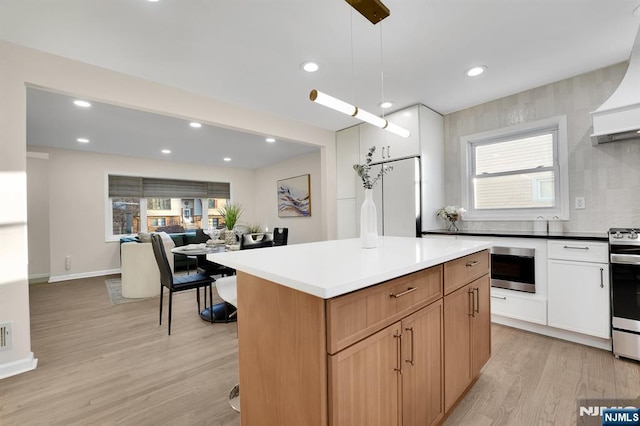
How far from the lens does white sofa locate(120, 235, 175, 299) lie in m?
4.07

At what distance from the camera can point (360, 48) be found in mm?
2256

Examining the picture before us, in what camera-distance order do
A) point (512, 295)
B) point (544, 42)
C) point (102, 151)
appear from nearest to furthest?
point (544, 42) < point (512, 295) < point (102, 151)

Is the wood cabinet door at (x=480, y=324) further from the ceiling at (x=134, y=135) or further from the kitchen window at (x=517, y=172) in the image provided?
the ceiling at (x=134, y=135)

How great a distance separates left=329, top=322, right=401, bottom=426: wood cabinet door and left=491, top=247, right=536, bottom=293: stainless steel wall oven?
2310 mm

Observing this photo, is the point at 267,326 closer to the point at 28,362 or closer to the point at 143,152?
the point at 28,362

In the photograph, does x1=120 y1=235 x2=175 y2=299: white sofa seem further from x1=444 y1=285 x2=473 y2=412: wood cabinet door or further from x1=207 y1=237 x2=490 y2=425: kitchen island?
x1=444 y1=285 x2=473 y2=412: wood cabinet door

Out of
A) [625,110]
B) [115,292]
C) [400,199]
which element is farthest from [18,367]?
[625,110]

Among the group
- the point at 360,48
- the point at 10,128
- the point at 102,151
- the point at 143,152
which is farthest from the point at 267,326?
the point at 102,151

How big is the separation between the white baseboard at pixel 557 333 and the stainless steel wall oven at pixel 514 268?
0.37 m

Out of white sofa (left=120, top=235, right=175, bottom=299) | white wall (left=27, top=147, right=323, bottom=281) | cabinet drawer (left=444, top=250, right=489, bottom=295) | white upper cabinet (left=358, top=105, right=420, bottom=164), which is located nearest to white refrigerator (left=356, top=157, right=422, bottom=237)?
A: white upper cabinet (left=358, top=105, right=420, bottom=164)

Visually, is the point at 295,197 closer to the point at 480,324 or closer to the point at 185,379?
the point at 185,379

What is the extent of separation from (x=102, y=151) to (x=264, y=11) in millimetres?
5484

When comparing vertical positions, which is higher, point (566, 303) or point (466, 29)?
point (466, 29)

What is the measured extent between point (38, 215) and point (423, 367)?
277 inches
